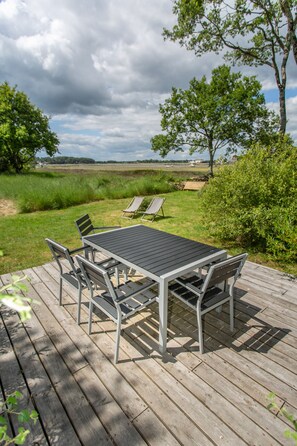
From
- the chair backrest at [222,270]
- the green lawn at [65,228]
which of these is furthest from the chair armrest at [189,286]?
the green lawn at [65,228]

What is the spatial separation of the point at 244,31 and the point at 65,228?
1172 cm

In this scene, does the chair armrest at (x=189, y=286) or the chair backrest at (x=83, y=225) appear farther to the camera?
the chair backrest at (x=83, y=225)

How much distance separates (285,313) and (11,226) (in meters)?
7.95

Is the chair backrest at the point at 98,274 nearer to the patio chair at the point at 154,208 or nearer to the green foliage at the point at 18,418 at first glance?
the green foliage at the point at 18,418

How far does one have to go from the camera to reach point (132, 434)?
1.59 metres

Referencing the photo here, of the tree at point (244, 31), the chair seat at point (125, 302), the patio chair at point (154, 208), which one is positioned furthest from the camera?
the tree at point (244, 31)

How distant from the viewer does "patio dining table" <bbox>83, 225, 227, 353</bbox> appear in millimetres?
2264

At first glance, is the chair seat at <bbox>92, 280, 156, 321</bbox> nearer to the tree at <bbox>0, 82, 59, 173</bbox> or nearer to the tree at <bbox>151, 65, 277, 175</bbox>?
the tree at <bbox>151, 65, 277, 175</bbox>

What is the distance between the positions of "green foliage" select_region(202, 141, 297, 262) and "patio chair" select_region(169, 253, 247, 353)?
8.23ft

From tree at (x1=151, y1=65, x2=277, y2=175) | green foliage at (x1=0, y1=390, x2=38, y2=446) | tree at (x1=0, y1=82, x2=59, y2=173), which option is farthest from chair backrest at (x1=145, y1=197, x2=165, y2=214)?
tree at (x1=0, y1=82, x2=59, y2=173)

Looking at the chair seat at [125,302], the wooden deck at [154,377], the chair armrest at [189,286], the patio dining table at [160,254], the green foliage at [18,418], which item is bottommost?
the wooden deck at [154,377]

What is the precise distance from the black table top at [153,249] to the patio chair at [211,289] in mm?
316

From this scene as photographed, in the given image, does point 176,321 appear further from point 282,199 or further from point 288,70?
point 288,70

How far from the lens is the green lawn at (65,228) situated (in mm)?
4828
